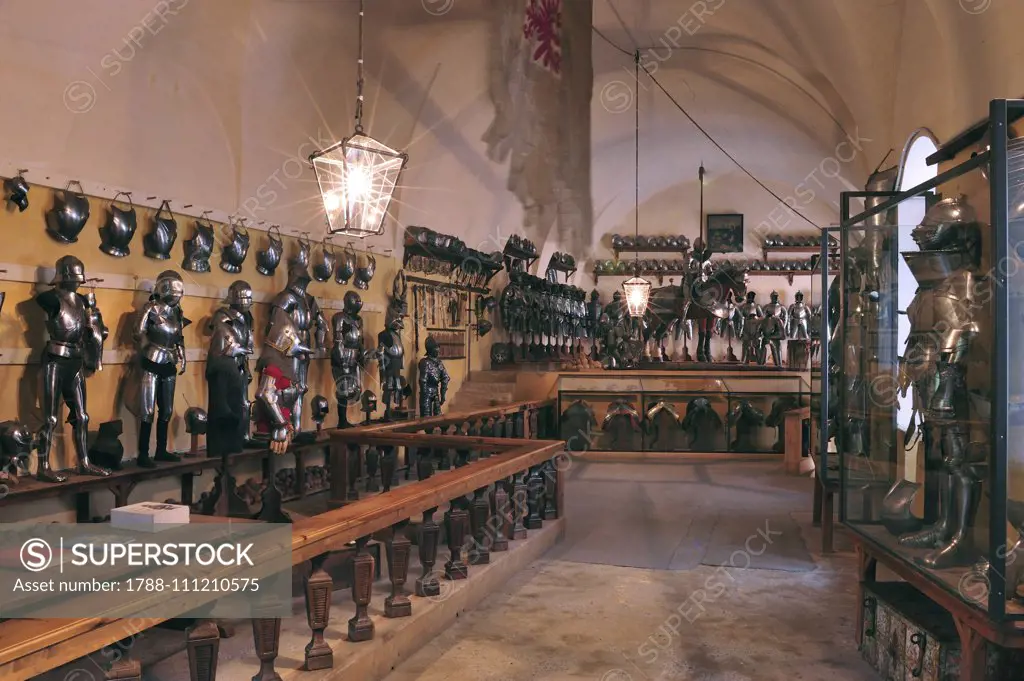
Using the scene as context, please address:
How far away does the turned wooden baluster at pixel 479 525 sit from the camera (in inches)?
170

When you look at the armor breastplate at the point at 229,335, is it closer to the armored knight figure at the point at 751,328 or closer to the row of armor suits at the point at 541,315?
the row of armor suits at the point at 541,315

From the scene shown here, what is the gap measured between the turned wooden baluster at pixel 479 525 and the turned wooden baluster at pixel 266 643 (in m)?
1.77

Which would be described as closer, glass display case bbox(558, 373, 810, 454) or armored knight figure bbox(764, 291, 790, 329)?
glass display case bbox(558, 373, 810, 454)

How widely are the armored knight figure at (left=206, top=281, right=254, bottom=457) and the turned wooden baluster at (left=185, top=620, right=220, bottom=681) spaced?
386 centimetres

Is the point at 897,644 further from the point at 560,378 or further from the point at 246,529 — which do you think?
the point at 560,378

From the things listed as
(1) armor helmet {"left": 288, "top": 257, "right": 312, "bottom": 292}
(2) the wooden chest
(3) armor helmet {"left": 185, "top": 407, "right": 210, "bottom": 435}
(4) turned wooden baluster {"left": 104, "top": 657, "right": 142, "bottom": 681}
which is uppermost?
(1) armor helmet {"left": 288, "top": 257, "right": 312, "bottom": 292}

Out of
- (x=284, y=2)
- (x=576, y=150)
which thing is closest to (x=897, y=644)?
(x=576, y=150)

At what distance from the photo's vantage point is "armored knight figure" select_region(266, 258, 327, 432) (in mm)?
6848

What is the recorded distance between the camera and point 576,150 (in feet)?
23.8

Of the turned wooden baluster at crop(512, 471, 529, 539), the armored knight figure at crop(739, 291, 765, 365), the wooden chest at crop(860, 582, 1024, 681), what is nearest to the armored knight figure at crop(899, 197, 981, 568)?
the wooden chest at crop(860, 582, 1024, 681)

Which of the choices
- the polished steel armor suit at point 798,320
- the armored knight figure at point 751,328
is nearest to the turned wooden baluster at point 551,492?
the armored knight figure at point 751,328

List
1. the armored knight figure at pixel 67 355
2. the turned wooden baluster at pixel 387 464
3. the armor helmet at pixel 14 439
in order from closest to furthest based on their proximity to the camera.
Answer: the armor helmet at pixel 14 439 → the armored knight figure at pixel 67 355 → the turned wooden baluster at pixel 387 464

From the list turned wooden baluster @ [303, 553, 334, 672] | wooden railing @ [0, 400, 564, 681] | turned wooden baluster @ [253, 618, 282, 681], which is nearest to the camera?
wooden railing @ [0, 400, 564, 681]

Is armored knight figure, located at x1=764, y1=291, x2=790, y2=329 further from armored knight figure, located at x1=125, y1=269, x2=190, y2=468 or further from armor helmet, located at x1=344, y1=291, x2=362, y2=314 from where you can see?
armored knight figure, located at x1=125, y1=269, x2=190, y2=468
